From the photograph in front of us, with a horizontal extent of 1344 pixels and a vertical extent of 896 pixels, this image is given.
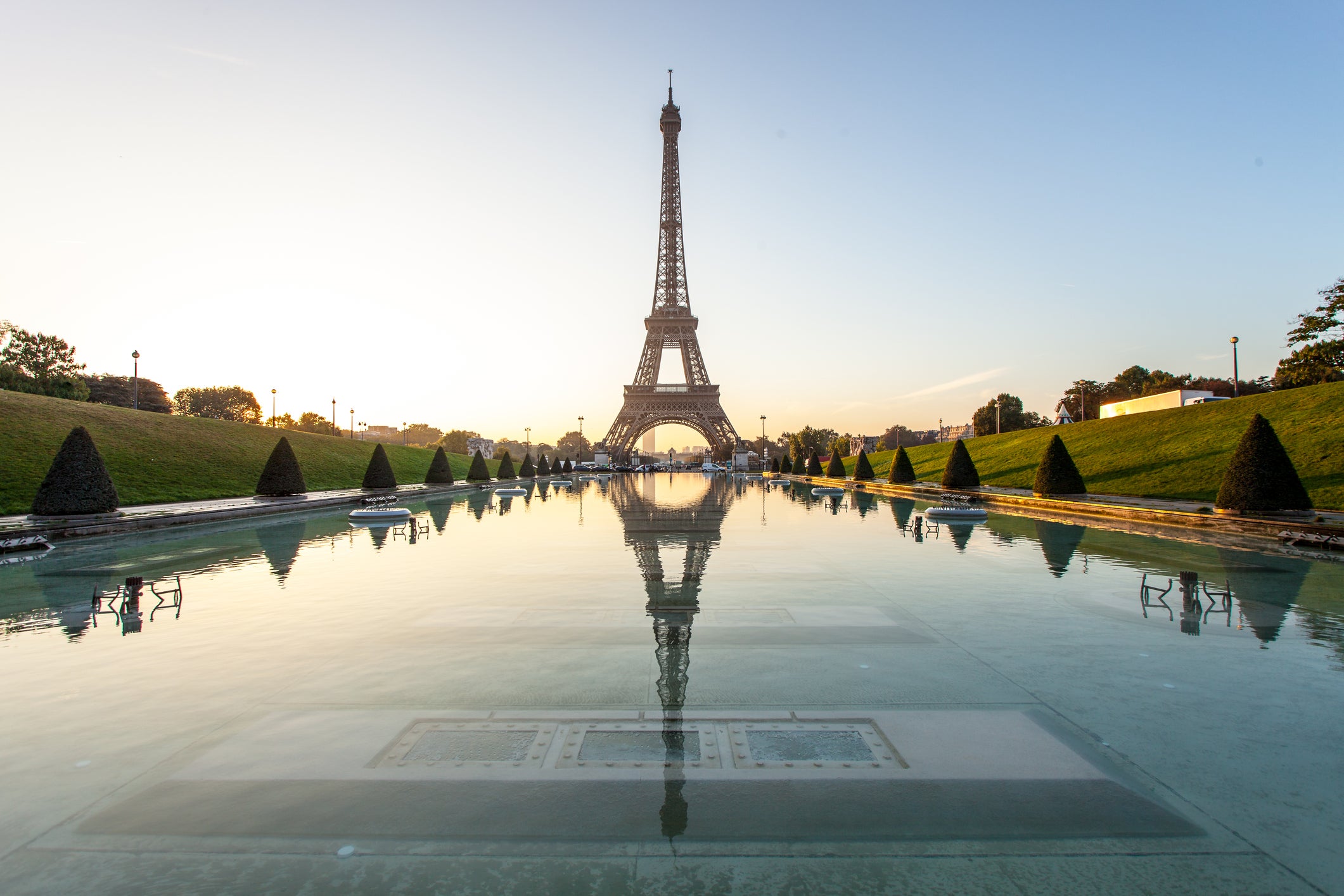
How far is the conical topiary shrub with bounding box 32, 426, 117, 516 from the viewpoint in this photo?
13672mm

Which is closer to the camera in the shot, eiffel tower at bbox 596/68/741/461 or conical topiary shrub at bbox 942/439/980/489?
conical topiary shrub at bbox 942/439/980/489

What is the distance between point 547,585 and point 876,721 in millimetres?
5058

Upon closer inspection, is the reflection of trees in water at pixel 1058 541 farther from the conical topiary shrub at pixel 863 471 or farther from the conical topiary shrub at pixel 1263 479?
the conical topiary shrub at pixel 863 471

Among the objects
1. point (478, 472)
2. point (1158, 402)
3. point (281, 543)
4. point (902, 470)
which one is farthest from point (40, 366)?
point (1158, 402)

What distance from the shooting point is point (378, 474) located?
25.3 meters

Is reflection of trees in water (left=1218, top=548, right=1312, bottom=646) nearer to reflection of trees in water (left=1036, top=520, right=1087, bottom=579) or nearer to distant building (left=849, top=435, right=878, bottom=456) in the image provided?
reflection of trees in water (left=1036, top=520, right=1087, bottom=579)

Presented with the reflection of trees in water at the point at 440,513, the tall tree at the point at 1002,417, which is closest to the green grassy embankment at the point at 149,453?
the reflection of trees in water at the point at 440,513

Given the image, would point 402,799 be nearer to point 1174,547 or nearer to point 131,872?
point 131,872

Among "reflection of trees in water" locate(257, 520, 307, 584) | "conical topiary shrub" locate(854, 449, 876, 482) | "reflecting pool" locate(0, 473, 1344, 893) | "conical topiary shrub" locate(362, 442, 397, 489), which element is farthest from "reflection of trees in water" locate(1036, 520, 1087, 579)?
"conical topiary shrub" locate(362, 442, 397, 489)

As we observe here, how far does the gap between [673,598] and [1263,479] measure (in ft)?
43.2

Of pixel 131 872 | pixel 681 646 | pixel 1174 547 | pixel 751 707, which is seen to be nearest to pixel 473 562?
pixel 681 646

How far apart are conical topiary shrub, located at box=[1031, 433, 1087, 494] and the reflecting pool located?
12.3 metres

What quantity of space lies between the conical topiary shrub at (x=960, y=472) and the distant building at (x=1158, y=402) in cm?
1443

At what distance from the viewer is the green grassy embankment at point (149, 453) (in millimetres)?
20312
